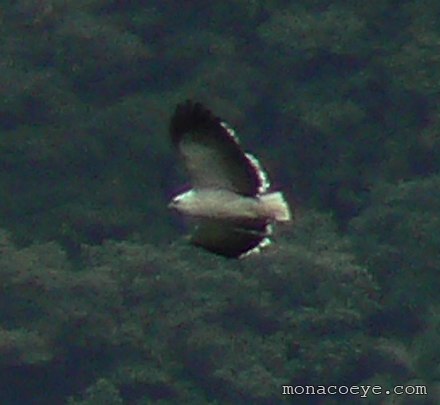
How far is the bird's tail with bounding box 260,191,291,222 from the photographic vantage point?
25.1 feet

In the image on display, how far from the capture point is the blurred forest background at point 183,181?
2452 cm

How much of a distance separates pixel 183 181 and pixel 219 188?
20172 millimetres

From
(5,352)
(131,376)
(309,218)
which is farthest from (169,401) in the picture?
(309,218)

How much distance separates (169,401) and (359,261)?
3370 millimetres

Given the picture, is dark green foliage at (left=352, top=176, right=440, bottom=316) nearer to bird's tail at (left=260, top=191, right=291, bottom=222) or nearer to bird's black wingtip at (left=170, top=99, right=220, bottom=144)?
bird's black wingtip at (left=170, top=99, right=220, bottom=144)

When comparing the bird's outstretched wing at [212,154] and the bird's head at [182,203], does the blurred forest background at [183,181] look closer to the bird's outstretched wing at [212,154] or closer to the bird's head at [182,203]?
the bird's outstretched wing at [212,154]

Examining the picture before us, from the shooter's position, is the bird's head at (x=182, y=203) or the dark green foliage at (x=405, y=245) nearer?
the bird's head at (x=182, y=203)

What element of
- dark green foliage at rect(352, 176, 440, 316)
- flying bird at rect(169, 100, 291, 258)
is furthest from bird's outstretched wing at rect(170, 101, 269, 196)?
dark green foliage at rect(352, 176, 440, 316)

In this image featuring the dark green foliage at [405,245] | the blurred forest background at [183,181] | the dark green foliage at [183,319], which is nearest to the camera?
the dark green foliage at [183,319]

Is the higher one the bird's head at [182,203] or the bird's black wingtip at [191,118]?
the bird's black wingtip at [191,118]

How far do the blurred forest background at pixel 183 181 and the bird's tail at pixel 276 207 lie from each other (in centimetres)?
1588

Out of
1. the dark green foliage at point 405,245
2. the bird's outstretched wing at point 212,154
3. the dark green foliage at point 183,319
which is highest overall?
the dark green foliage at point 405,245

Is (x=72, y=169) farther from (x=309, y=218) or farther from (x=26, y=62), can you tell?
(x=309, y=218)

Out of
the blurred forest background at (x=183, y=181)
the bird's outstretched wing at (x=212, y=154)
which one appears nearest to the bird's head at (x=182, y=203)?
the bird's outstretched wing at (x=212, y=154)
